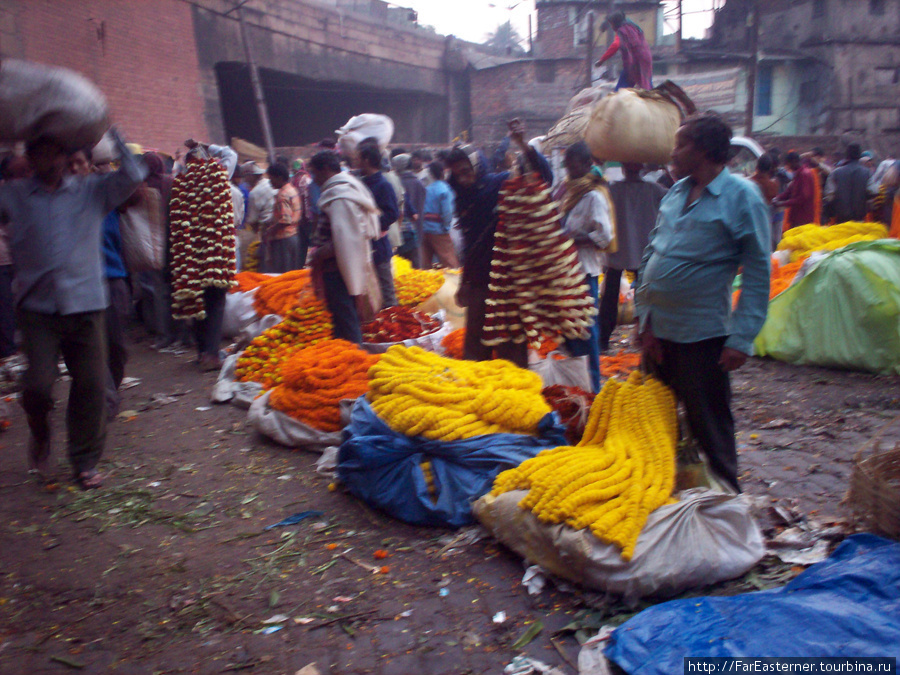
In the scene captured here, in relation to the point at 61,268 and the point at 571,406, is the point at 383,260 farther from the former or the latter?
the point at 61,268

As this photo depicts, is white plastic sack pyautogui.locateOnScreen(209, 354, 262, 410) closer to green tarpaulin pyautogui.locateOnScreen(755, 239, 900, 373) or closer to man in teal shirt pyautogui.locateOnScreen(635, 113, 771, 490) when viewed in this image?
man in teal shirt pyautogui.locateOnScreen(635, 113, 771, 490)

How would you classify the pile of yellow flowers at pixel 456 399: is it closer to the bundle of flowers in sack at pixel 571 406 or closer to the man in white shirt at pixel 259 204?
the bundle of flowers in sack at pixel 571 406

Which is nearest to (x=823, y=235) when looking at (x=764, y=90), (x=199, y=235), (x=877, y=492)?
(x=877, y=492)

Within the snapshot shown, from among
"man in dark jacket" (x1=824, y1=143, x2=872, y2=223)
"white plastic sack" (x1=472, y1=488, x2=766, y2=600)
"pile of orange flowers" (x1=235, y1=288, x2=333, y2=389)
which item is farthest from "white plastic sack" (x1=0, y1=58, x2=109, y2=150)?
"man in dark jacket" (x1=824, y1=143, x2=872, y2=223)

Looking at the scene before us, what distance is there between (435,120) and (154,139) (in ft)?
48.6

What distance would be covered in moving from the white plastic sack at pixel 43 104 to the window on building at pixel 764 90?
33.7 m

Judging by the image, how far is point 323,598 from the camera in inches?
118

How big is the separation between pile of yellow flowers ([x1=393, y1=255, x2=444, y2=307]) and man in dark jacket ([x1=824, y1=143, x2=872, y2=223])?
248 inches

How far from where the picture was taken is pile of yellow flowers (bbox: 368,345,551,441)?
360cm

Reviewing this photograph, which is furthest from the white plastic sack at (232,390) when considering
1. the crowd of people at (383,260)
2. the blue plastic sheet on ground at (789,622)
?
the blue plastic sheet on ground at (789,622)

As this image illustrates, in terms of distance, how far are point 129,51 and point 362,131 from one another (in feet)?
27.8

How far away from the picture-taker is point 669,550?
8.94 ft

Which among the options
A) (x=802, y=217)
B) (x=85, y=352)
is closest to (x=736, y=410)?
(x=85, y=352)

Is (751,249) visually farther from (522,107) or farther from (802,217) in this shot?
(522,107)
